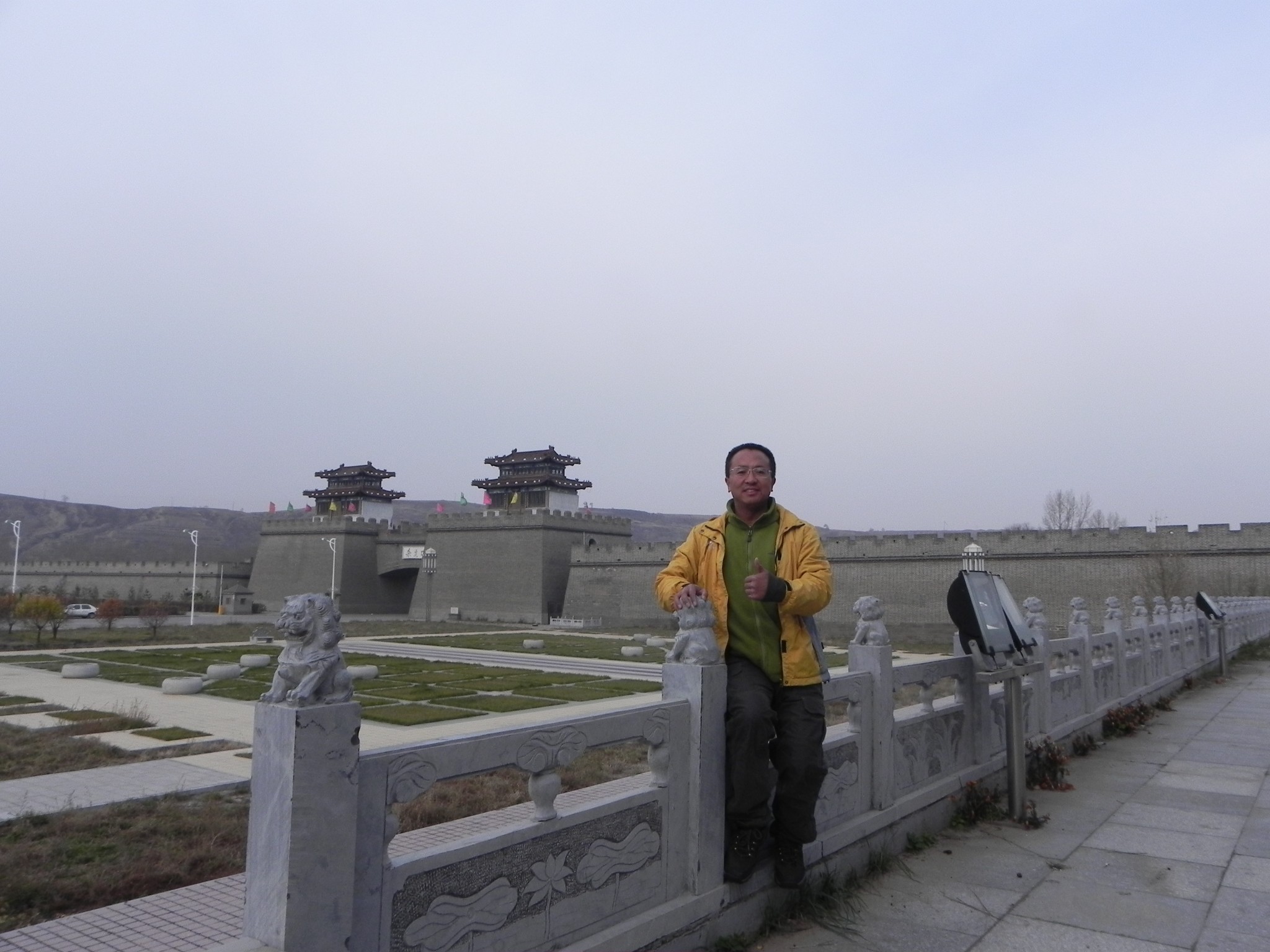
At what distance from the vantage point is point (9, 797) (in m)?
5.54

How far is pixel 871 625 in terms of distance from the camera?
423cm

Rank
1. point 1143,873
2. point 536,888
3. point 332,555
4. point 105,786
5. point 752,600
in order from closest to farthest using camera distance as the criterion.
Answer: point 536,888 → point 752,600 → point 1143,873 → point 105,786 → point 332,555

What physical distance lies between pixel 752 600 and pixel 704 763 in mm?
588

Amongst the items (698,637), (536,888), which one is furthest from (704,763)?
(536,888)

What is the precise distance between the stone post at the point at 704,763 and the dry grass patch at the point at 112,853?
2496mm

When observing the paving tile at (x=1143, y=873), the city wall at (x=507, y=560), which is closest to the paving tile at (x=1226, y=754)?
the paving tile at (x=1143, y=873)

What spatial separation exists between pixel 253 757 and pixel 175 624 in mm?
32620

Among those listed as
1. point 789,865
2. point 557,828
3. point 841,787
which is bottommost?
point 789,865

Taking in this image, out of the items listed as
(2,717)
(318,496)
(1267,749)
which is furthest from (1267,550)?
(318,496)

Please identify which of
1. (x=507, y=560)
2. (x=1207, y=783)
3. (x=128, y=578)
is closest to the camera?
(x=1207, y=783)

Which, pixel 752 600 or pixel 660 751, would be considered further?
pixel 752 600

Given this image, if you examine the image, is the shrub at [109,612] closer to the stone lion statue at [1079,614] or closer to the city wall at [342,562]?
the city wall at [342,562]

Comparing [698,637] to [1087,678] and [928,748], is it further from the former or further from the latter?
[1087,678]

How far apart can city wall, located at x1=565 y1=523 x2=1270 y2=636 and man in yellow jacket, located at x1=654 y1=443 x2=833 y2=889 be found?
19222 millimetres
